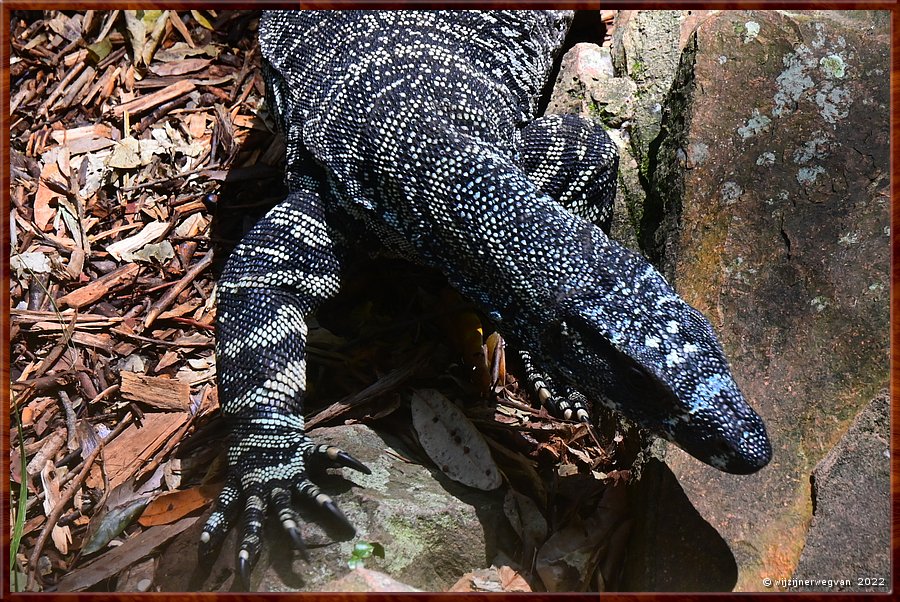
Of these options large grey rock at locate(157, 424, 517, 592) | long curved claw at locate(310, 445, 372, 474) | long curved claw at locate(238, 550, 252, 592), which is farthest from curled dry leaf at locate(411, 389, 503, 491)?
long curved claw at locate(238, 550, 252, 592)

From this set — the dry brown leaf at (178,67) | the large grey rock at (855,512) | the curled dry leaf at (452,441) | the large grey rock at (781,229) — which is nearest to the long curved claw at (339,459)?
the curled dry leaf at (452,441)

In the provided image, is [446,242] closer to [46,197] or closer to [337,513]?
[337,513]

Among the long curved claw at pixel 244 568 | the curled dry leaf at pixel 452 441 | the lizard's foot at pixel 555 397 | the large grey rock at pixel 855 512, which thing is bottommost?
the long curved claw at pixel 244 568

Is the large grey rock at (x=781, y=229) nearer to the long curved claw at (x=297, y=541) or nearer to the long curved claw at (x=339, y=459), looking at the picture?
the long curved claw at (x=339, y=459)

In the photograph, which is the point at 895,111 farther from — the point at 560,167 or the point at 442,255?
the point at 442,255

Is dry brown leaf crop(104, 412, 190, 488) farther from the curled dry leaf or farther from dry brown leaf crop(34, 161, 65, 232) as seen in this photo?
dry brown leaf crop(34, 161, 65, 232)

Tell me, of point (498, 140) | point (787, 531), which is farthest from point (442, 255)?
point (787, 531)

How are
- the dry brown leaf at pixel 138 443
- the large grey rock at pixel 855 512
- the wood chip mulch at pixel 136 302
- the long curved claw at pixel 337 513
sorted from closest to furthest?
the large grey rock at pixel 855 512 → the long curved claw at pixel 337 513 → the wood chip mulch at pixel 136 302 → the dry brown leaf at pixel 138 443
